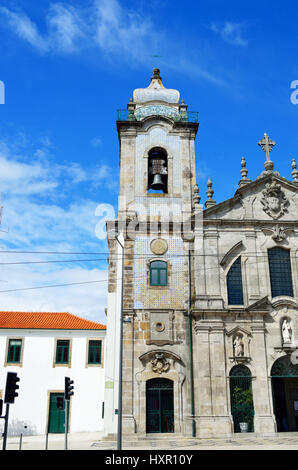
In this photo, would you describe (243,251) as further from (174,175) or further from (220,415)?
(220,415)

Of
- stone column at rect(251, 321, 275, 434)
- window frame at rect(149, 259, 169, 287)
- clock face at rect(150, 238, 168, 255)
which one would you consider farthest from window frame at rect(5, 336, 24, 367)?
stone column at rect(251, 321, 275, 434)

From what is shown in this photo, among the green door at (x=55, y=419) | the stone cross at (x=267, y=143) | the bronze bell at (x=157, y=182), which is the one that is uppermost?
the stone cross at (x=267, y=143)

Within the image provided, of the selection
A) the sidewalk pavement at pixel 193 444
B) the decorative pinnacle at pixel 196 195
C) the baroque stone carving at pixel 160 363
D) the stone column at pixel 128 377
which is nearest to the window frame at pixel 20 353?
the sidewalk pavement at pixel 193 444

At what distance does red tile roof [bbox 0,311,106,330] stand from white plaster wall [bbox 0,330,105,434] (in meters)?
0.37

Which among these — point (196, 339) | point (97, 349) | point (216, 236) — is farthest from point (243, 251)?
point (97, 349)

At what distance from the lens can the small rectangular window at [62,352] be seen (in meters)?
27.7

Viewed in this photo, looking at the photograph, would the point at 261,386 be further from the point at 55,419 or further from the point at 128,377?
the point at 55,419

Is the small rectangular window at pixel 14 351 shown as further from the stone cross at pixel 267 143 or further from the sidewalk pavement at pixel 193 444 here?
the stone cross at pixel 267 143

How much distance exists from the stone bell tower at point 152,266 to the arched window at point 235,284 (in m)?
2.17

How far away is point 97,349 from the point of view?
28.3m

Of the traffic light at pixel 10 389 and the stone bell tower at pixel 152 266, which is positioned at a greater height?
the stone bell tower at pixel 152 266

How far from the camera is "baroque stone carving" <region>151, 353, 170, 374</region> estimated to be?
20.8 metres

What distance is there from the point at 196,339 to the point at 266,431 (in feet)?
16.3

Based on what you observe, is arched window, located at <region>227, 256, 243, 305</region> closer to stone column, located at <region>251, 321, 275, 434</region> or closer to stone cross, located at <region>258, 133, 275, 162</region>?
stone column, located at <region>251, 321, 275, 434</region>
